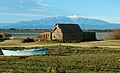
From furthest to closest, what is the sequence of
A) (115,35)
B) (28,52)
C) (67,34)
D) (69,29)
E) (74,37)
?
(115,35)
(69,29)
(74,37)
(67,34)
(28,52)

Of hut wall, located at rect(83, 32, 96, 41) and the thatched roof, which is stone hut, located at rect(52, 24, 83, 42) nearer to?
the thatched roof

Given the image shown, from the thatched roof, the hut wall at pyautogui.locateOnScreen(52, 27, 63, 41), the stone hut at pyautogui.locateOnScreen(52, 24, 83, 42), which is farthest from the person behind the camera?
the thatched roof

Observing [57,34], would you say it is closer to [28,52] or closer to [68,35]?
[68,35]

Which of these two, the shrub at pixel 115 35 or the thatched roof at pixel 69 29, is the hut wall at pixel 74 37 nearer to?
the thatched roof at pixel 69 29

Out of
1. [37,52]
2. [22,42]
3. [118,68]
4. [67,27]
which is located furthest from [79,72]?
[67,27]

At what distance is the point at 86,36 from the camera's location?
8000cm

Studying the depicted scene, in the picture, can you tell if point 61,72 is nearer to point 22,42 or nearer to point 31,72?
point 31,72

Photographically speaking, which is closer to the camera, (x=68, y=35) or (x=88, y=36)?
(x=68, y=35)

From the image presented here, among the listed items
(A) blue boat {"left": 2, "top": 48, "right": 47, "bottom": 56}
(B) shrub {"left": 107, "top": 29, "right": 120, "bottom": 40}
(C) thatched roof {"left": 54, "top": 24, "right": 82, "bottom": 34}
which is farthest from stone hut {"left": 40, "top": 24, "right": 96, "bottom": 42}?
(A) blue boat {"left": 2, "top": 48, "right": 47, "bottom": 56}

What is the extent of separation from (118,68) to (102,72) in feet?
9.99

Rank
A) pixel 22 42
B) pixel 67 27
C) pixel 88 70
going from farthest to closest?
pixel 67 27 → pixel 22 42 → pixel 88 70

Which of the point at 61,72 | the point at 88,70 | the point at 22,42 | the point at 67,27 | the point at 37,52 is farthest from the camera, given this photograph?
the point at 67,27

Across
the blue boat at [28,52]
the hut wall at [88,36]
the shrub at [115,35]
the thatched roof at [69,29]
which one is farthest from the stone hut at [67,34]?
the blue boat at [28,52]

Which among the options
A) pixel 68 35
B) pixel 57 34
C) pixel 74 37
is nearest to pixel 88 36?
pixel 74 37
